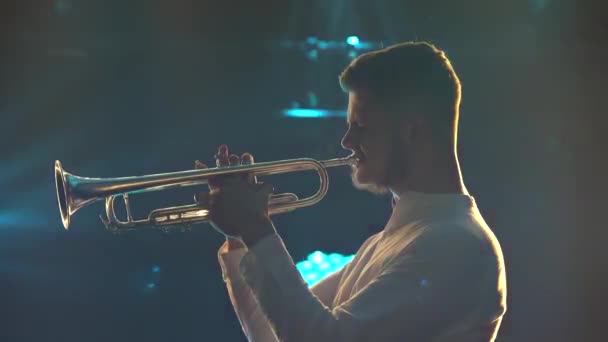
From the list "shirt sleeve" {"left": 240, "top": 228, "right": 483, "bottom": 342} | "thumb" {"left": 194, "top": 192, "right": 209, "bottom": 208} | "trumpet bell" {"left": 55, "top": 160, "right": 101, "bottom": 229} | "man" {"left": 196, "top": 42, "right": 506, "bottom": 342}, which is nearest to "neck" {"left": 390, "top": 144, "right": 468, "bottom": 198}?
"man" {"left": 196, "top": 42, "right": 506, "bottom": 342}

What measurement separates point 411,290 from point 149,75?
1992 millimetres

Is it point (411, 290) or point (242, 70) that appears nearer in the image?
point (411, 290)

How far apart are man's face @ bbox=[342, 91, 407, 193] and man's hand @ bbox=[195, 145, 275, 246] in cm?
20

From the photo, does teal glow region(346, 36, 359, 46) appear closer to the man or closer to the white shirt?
the man

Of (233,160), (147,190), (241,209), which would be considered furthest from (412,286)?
(147,190)

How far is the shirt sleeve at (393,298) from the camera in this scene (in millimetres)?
986

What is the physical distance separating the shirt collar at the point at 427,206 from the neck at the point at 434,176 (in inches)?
0.5

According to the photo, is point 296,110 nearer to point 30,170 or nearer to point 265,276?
point 30,170

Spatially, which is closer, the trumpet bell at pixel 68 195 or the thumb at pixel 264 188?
the thumb at pixel 264 188

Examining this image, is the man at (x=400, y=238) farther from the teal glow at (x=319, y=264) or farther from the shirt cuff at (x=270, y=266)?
the teal glow at (x=319, y=264)

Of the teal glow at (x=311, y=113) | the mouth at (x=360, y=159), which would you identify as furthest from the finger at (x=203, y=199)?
the teal glow at (x=311, y=113)

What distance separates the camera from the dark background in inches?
102

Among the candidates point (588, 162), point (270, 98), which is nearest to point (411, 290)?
point (270, 98)

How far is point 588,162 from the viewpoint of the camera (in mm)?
3438
